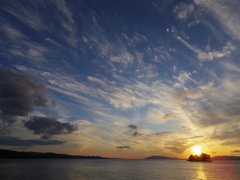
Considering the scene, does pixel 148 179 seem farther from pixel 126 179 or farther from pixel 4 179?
pixel 4 179

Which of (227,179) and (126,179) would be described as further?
(227,179)

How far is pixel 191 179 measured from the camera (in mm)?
91125

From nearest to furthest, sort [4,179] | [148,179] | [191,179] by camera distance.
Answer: [4,179] → [148,179] → [191,179]

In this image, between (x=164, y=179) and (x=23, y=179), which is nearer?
(x=23, y=179)

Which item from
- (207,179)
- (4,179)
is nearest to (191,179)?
(207,179)

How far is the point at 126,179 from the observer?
81625mm

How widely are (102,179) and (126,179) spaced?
12.1m

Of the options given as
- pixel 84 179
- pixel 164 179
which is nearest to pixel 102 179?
pixel 84 179

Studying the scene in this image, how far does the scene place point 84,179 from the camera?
7956cm

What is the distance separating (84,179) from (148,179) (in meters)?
33.1

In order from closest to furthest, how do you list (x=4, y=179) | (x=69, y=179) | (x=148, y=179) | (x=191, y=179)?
(x=4, y=179), (x=69, y=179), (x=148, y=179), (x=191, y=179)

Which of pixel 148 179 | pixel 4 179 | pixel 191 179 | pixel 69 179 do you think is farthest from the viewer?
pixel 191 179

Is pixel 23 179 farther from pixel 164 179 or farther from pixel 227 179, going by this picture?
pixel 227 179

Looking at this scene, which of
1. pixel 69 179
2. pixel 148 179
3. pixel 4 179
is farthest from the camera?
pixel 148 179
